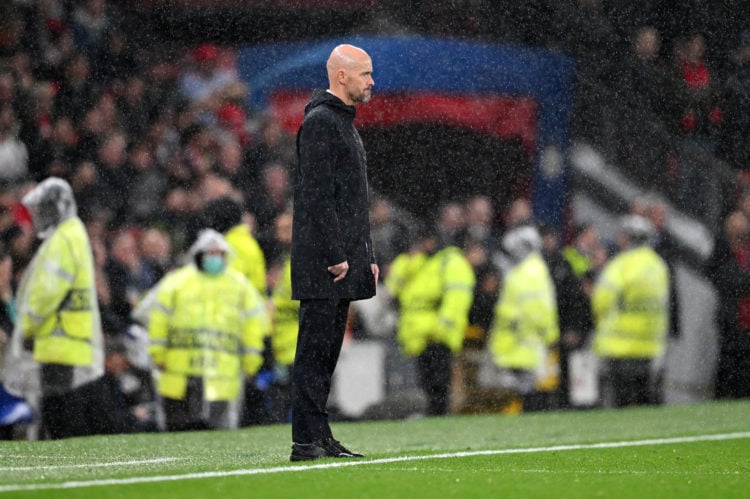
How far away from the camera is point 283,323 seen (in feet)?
45.1

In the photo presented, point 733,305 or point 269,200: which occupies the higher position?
point 269,200

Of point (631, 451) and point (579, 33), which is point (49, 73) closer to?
point (579, 33)

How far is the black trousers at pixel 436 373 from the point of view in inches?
587

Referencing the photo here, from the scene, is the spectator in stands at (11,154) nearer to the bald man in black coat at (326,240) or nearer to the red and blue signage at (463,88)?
the red and blue signage at (463,88)

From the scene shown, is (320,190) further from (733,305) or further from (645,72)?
(645,72)

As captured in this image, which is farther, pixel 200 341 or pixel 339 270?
pixel 200 341

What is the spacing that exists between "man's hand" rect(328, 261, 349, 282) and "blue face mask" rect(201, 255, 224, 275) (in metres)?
4.62

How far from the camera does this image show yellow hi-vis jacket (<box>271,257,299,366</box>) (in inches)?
540

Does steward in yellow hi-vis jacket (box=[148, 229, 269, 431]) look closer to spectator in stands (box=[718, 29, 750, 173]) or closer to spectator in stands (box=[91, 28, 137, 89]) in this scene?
spectator in stands (box=[91, 28, 137, 89])

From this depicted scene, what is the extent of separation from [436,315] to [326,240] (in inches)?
293

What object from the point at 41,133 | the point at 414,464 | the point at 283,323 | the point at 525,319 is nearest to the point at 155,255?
the point at 283,323

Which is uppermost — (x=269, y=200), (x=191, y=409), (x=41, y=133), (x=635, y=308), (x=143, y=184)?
(x=41, y=133)

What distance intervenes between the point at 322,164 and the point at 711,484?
2247mm

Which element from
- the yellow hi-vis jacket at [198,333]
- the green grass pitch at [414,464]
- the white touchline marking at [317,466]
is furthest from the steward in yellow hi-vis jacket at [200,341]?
the white touchline marking at [317,466]
